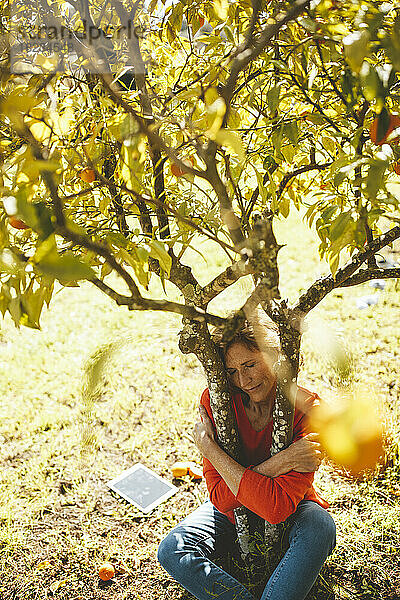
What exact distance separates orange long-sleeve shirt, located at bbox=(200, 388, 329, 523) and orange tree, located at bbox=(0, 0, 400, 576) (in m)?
0.08

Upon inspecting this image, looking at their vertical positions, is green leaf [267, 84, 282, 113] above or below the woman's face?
above

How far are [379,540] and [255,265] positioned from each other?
115 cm

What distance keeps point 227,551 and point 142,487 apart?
521 mm

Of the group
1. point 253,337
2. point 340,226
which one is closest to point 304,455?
point 253,337

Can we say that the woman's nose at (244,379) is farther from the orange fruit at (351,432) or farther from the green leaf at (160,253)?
the green leaf at (160,253)

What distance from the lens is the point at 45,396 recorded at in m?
2.63

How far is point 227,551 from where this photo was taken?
1557 mm

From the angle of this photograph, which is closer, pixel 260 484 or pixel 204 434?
pixel 260 484

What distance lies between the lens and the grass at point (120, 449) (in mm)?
1567

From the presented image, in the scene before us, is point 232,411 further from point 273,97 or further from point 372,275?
point 273,97

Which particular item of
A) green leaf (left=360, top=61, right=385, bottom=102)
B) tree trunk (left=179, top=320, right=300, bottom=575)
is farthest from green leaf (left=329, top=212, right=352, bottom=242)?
tree trunk (left=179, top=320, right=300, bottom=575)

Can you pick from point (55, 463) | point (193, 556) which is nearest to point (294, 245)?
point (55, 463)

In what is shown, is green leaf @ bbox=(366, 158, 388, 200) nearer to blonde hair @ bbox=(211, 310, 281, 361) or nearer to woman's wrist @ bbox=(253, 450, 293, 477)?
blonde hair @ bbox=(211, 310, 281, 361)

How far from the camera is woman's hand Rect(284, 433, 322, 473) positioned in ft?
4.02
